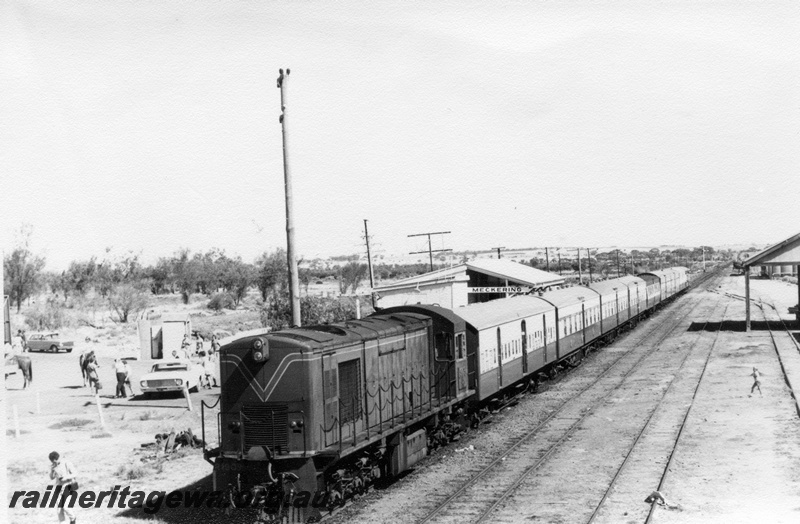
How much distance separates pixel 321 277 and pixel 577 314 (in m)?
105

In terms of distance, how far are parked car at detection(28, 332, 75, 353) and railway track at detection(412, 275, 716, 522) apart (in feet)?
102

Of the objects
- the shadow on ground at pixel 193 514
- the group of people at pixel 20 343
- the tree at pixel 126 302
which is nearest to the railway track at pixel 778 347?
the shadow on ground at pixel 193 514

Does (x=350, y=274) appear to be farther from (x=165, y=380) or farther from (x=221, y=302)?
(x=165, y=380)

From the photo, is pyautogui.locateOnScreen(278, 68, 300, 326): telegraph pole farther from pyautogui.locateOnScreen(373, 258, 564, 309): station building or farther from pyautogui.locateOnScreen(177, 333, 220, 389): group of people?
pyautogui.locateOnScreen(373, 258, 564, 309): station building

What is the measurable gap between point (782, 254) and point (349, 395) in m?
34.5

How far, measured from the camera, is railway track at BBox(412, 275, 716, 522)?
13.8 m

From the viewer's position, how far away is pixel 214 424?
22750 millimetres

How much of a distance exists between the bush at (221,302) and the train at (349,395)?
55.6 meters

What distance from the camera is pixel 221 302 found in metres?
75.7

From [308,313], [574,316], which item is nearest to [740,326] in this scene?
[574,316]

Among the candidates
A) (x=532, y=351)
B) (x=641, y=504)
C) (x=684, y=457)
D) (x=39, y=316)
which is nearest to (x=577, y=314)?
(x=532, y=351)

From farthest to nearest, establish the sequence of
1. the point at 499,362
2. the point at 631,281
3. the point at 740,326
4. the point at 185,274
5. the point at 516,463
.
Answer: the point at 185,274
the point at 631,281
the point at 740,326
the point at 499,362
the point at 516,463

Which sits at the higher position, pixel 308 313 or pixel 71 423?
pixel 308 313

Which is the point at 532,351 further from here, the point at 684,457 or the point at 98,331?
the point at 98,331
